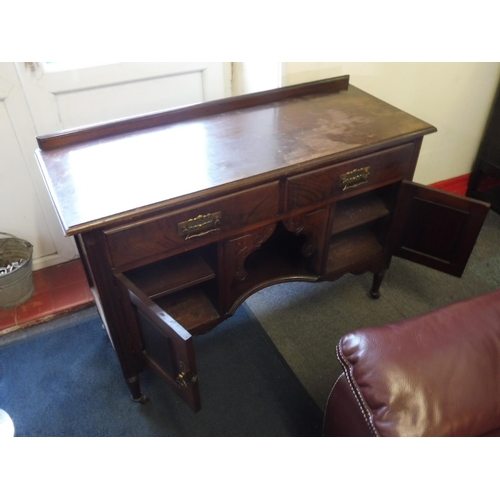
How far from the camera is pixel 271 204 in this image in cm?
126

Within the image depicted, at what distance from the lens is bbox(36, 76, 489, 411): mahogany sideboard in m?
1.11

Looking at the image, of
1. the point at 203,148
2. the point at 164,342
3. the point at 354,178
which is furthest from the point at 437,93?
the point at 164,342

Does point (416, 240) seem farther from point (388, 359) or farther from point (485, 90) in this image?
point (485, 90)

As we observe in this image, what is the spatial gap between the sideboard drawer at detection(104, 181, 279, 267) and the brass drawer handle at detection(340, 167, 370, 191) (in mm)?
235

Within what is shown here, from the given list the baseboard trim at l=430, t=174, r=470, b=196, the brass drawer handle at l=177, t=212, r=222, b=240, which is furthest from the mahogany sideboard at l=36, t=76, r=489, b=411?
the baseboard trim at l=430, t=174, r=470, b=196

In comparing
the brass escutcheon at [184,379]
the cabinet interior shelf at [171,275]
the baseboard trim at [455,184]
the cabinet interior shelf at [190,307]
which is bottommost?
the baseboard trim at [455,184]

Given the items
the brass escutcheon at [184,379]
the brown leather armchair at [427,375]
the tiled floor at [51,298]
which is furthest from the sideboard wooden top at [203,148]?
the tiled floor at [51,298]

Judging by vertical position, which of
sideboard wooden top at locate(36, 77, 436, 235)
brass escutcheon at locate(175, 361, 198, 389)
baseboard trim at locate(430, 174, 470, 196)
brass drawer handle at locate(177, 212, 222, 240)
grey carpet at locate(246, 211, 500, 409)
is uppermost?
sideboard wooden top at locate(36, 77, 436, 235)

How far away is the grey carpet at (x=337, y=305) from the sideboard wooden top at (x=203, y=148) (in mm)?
730

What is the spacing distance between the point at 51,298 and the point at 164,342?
934 mm

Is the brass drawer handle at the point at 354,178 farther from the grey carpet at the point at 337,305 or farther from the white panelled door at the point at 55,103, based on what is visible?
the white panelled door at the point at 55,103

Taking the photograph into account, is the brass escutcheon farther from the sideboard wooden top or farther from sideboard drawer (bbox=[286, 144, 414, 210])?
sideboard drawer (bbox=[286, 144, 414, 210])

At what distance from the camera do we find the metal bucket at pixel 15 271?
1714mm

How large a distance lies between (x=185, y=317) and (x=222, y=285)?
16 cm
